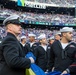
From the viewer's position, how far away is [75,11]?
61031mm

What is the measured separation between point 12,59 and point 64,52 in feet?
7.42

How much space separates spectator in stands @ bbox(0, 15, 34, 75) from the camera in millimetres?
3749

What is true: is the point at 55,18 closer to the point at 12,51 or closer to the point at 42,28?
the point at 42,28

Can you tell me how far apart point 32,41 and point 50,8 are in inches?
1948

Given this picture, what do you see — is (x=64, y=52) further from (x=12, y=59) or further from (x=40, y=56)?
(x=40, y=56)

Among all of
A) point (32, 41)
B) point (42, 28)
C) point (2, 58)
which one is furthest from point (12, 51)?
point (42, 28)

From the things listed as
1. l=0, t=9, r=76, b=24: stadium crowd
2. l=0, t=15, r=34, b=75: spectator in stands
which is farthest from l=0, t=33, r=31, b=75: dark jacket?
l=0, t=9, r=76, b=24: stadium crowd

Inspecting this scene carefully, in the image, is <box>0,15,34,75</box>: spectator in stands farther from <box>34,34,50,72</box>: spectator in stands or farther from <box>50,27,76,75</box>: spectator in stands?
<box>34,34,50,72</box>: spectator in stands

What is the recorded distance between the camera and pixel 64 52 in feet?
19.1

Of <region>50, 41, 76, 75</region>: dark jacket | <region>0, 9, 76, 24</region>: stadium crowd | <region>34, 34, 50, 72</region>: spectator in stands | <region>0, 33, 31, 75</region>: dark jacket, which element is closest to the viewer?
<region>0, 33, 31, 75</region>: dark jacket

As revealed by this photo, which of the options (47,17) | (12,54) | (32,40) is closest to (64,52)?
(12,54)

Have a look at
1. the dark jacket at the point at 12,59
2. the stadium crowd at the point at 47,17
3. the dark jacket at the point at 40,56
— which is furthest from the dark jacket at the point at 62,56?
the stadium crowd at the point at 47,17

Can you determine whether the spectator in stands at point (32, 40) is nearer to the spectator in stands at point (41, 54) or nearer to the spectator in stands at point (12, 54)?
Answer: the spectator in stands at point (41, 54)

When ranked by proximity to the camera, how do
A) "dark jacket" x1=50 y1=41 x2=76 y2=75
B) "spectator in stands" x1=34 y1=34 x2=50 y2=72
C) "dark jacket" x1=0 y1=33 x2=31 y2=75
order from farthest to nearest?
"spectator in stands" x1=34 y1=34 x2=50 y2=72 < "dark jacket" x1=50 y1=41 x2=76 y2=75 < "dark jacket" x1=0 y1=33 x2=31 y2=75
